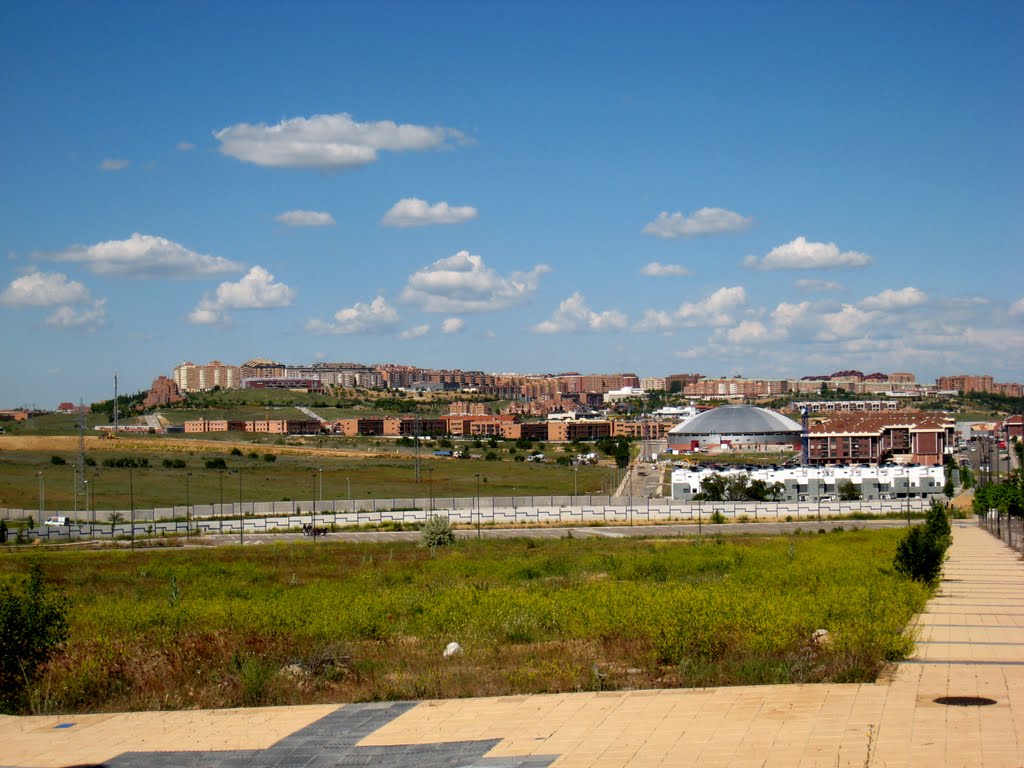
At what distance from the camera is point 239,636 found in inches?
508

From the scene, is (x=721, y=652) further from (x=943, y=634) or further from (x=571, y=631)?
(x=943, y=634)

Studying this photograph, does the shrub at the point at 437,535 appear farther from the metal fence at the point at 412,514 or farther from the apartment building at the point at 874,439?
the apartment building at the point at 874,439

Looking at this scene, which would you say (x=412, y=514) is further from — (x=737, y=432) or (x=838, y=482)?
(x=737, y=432)

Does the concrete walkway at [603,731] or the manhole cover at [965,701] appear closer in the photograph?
the concrete walkway at [603,731]

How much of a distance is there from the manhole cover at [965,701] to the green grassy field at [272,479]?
173ft

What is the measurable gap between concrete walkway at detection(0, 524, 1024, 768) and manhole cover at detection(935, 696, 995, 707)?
2.6 inches

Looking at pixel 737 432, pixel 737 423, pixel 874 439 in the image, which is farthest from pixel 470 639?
pixel 737 423

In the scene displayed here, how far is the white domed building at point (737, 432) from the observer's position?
132250mm

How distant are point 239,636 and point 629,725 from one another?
5599 mm

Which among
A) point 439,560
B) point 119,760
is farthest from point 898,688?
point 439,560

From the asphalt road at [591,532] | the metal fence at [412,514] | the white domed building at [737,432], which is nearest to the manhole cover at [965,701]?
the asphalt road at [591,532]

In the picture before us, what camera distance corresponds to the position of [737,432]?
13550 cm

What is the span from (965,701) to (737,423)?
12992cm

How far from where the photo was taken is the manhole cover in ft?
31.0
